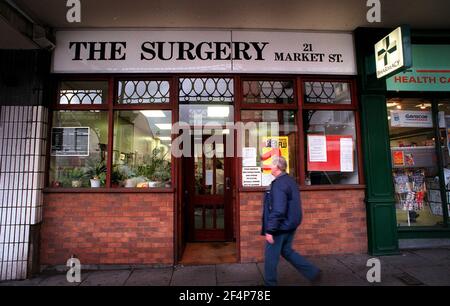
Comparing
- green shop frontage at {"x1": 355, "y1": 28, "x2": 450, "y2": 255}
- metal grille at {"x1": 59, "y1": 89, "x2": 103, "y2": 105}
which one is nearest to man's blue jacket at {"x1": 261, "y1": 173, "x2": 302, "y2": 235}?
green shop frontage at {"x1": 355, "y1": 28, "x2": 450, "y2": 255}

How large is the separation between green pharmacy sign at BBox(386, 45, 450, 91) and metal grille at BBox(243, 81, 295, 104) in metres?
1.90

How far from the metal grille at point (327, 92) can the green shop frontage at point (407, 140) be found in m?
0.29

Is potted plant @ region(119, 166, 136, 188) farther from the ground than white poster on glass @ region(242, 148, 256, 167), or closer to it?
closer to it

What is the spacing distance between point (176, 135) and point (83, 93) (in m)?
1.80

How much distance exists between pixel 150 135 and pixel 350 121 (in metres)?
3.67

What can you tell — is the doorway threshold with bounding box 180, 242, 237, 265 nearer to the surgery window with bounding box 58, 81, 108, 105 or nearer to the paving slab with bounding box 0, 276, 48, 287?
the paving slab with bounding box 0, 276, 48, 287

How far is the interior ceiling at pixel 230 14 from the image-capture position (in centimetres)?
455

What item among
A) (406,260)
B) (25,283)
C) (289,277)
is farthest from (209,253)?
(406,260)

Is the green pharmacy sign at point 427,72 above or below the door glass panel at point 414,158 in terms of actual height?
above

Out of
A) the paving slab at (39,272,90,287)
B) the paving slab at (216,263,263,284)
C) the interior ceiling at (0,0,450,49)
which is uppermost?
the interior ceiling at (0,0,450,49)

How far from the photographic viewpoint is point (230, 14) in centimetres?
485

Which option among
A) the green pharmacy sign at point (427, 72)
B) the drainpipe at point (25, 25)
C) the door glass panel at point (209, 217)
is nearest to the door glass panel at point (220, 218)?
the door glass panel at point (209, 217)

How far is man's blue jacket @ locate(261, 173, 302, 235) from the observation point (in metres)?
3.54

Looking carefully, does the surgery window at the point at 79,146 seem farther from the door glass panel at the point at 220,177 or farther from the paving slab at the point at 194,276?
the door glass panel at the point at 220,177
